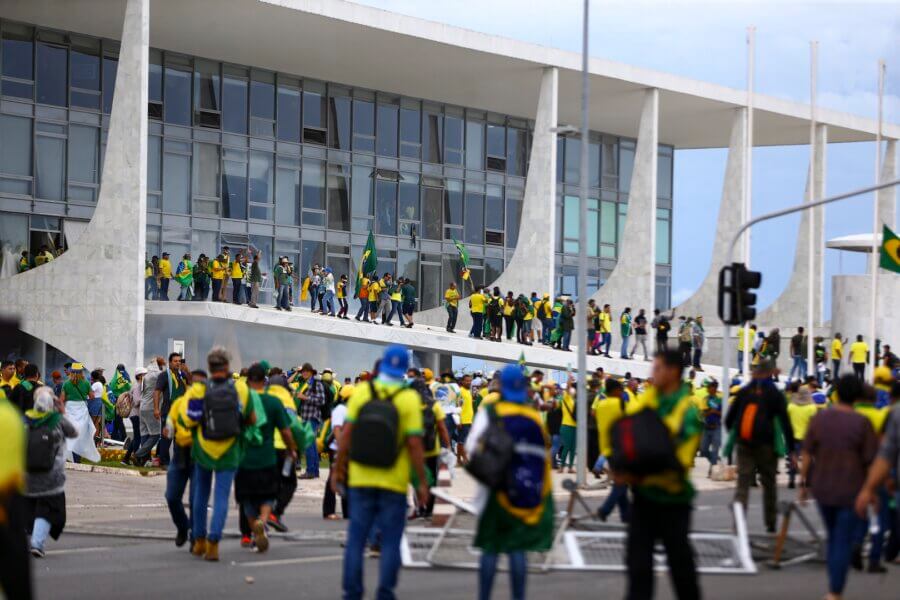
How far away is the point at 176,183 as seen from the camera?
4350 centimetres

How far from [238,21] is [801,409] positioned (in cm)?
2444

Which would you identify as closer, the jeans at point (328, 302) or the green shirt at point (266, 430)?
the green shirt at point (266, 430)

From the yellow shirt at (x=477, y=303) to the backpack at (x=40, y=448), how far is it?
27.2 m

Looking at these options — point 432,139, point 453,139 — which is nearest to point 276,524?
point 432,139

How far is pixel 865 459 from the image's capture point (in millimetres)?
10141

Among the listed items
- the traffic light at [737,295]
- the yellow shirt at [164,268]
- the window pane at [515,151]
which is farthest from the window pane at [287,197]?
the traffic light at [737,295]

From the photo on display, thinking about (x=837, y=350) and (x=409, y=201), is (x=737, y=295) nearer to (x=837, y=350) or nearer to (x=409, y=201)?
(x=837, y=350)

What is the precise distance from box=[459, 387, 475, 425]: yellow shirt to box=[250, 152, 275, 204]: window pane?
2060cm

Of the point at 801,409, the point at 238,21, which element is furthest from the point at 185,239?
the point at 801,409

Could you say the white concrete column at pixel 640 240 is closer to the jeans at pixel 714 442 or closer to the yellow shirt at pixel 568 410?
the jeans at pixel 714 442

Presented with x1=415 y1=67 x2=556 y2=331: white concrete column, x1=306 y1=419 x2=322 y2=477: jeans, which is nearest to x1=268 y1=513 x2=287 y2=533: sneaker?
x1=306 y1=419 x2=322 y2=477: jeans

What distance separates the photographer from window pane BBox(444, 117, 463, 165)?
168 feet

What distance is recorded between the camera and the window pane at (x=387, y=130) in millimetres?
49094

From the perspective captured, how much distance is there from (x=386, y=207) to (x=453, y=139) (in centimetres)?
393
